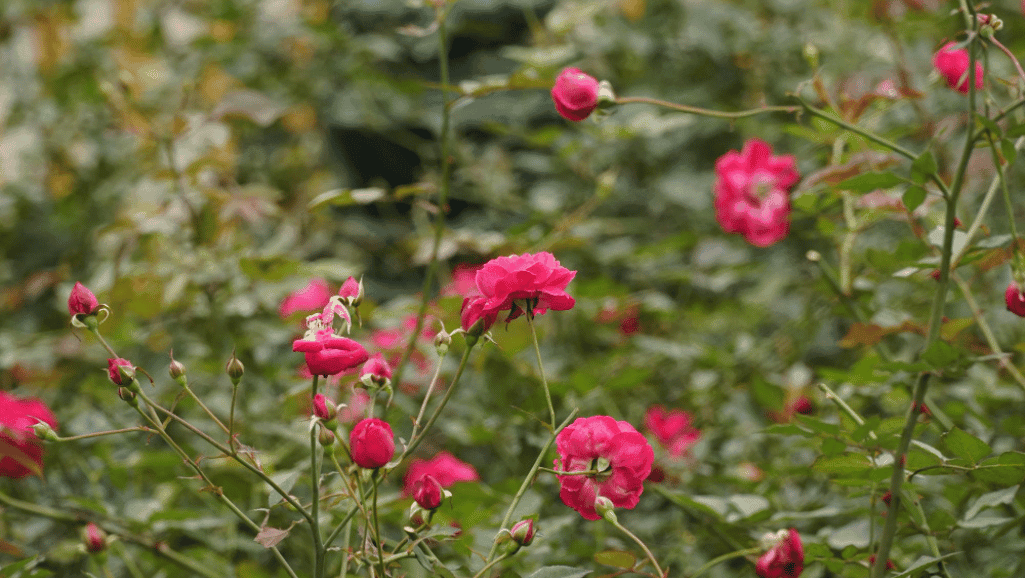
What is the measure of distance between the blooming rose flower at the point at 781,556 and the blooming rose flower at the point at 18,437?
0.77 m

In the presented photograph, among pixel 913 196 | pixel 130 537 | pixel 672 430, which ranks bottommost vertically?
pixel 672 430

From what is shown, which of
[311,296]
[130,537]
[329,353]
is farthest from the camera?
[311,296]

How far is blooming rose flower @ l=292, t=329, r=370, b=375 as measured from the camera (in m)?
0.50

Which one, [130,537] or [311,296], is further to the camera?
[311,296]

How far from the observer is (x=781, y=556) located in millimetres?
597

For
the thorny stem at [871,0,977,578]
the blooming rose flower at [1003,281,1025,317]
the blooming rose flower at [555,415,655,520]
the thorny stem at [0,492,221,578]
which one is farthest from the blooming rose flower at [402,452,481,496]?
the blooming rose flower at [1003,281,1025,317]

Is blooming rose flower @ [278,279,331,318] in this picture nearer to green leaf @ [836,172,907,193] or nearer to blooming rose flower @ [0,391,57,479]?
blooming rose flower @ [0,391,57,479]

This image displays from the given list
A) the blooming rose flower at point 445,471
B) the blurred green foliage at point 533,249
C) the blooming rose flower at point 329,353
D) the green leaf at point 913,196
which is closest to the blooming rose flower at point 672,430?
the blurred green foliage at point 533,249

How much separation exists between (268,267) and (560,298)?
0.73 metres

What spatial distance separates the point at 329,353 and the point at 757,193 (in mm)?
768

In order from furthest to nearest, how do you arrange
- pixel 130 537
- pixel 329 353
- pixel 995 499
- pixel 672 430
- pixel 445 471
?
pixel 672 430, pixel 445 471, pixel 130 537, pixel 995 499, pixel 329 353

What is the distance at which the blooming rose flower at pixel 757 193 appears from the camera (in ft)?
3.51

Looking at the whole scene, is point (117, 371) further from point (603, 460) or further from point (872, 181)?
point (872, 181)

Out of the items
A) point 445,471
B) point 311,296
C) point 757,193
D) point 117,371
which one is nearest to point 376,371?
point 117,371
